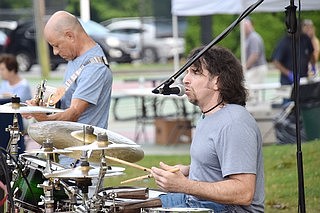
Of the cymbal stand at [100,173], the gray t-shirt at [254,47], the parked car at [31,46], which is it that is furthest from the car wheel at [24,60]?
the cymbal stand at [100,173]

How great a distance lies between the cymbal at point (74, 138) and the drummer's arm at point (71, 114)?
300mm

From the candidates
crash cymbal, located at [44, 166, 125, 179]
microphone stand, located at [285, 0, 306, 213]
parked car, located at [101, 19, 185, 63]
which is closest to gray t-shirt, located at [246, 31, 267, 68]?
microphone stand, located at [285, 0, 306, 213]

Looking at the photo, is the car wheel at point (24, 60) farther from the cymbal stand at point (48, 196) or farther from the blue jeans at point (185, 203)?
the blue jeans at point (185, 203)

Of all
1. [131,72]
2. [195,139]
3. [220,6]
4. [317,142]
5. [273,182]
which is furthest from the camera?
[131,72]

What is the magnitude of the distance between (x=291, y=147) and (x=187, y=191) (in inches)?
263

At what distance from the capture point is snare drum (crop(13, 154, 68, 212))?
535 centimetres

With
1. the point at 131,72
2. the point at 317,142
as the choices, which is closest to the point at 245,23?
the point at 317,142

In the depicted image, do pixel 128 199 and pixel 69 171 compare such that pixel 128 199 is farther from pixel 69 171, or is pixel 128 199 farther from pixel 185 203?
pixel 69 171

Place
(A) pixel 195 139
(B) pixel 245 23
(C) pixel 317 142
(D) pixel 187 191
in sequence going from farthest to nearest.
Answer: (B) pixel 245 23, (C) pixel 317 142, (A) pixel 195 139, (D) pixel 187 191

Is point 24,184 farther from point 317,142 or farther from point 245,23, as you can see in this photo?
point 245,23

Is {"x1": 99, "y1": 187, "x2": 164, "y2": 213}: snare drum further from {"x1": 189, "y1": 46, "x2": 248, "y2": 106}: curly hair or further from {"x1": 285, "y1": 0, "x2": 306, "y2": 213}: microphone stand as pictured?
{"x1": 285, "y1": 0, "x2": 306, "y2": 213}: microphone stand

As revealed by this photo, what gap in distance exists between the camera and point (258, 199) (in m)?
4.81

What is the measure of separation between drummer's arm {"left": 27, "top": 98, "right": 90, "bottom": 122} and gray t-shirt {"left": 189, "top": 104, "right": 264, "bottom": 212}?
1.16m

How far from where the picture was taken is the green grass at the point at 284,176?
781 cm
